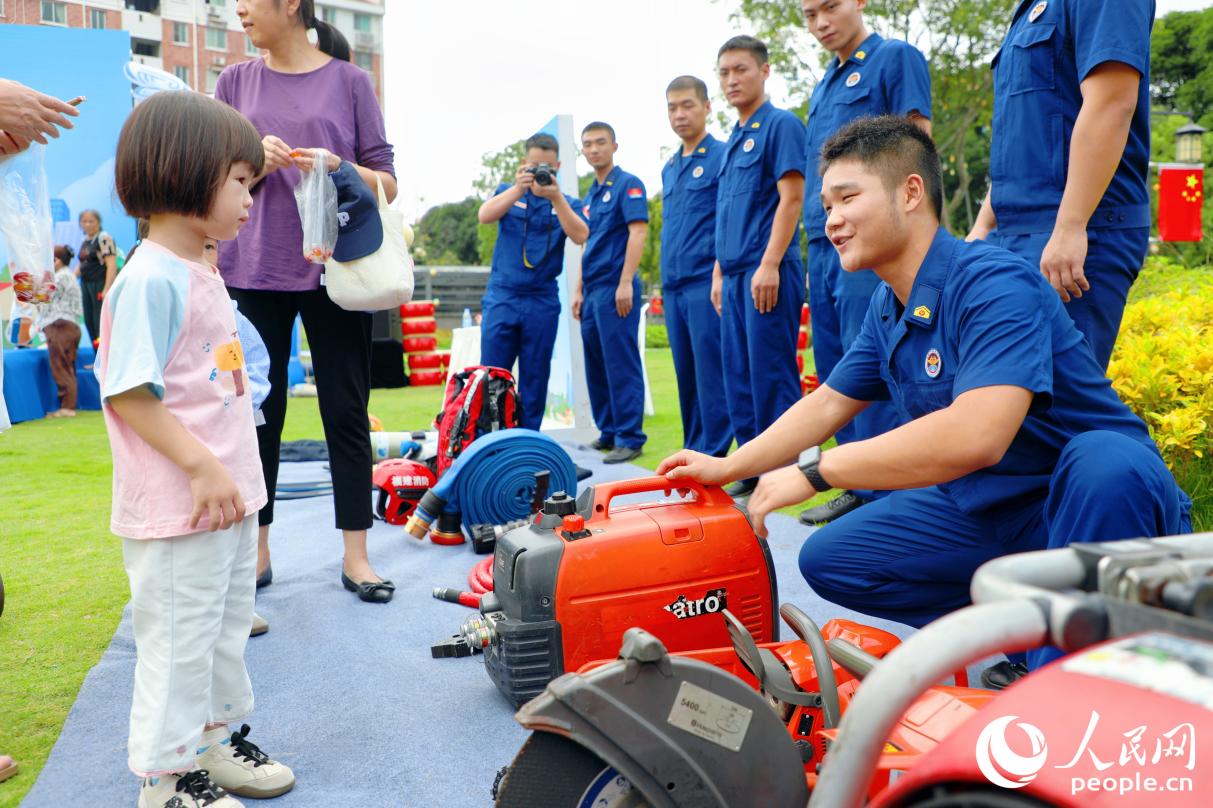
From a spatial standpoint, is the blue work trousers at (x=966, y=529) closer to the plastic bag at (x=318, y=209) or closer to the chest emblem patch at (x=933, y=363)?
the chest emblem patch at (x=933, y=363)

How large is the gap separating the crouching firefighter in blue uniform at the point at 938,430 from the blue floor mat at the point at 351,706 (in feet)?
2.13

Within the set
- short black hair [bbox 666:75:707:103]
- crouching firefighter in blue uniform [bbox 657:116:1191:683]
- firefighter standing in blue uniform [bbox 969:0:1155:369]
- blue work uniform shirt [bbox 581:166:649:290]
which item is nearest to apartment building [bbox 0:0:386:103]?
blue work uniform shirt [bbox 581:166:649:290]

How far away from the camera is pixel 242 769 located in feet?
5.69

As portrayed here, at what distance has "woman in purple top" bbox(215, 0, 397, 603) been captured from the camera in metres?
2.57

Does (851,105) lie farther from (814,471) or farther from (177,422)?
(177,422)

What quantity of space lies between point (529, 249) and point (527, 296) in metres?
0.27

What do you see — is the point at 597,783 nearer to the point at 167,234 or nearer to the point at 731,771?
the point at 731,771

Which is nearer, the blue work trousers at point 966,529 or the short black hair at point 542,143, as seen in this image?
the blue work trousers at point 966,529

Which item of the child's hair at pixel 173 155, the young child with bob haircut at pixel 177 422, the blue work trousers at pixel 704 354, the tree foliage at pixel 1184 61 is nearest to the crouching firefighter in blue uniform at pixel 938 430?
the young child with bob haircut at pixel 177 422

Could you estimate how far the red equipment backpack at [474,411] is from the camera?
401 cm

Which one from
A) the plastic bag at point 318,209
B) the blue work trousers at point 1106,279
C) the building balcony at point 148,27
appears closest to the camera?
the blue work trousers at point 1106,279

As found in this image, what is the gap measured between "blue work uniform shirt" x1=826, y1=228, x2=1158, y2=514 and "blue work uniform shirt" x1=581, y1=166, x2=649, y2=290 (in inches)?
152

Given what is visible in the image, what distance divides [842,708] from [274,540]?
2.85 m

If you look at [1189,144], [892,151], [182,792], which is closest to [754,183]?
[892,151]
